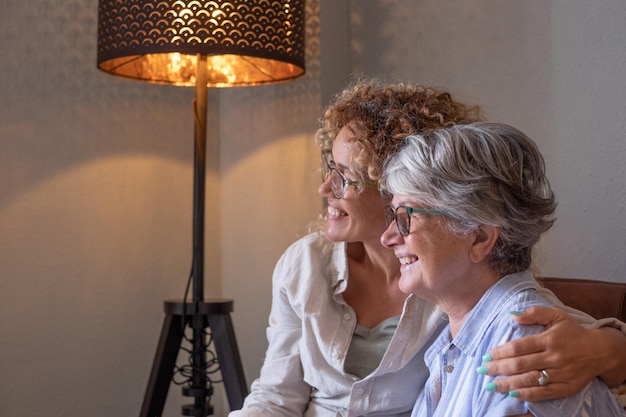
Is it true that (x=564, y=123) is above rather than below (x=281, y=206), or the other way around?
above

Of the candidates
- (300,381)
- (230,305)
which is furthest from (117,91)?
(300,381)

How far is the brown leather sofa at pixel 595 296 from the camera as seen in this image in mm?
1750

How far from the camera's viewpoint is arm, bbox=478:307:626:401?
1279 millimetres

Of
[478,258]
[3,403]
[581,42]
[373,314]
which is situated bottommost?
[3,403]

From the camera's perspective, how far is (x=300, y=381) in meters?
2.00

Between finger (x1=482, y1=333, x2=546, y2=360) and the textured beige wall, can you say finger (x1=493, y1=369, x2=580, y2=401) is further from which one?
the textured beige wall

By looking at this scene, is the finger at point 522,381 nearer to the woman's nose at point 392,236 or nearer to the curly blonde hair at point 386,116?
the woman's nose at point 392,236

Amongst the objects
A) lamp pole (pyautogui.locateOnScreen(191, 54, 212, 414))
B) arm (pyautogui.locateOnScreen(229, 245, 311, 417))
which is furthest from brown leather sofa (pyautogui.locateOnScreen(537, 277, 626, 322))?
lamp pole (pyautogui.locateOnScreen(191, 54, 212, 414))

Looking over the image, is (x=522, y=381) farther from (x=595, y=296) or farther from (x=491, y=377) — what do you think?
(x=595, y=296)

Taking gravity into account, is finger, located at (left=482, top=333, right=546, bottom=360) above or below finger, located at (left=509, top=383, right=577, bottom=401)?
above

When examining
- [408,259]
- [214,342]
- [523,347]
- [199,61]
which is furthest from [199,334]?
[523,347]

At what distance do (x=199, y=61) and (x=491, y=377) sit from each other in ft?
5.06

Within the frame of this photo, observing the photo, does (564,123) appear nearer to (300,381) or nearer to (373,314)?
(373,314)

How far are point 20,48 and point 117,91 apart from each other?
35 centimetres
